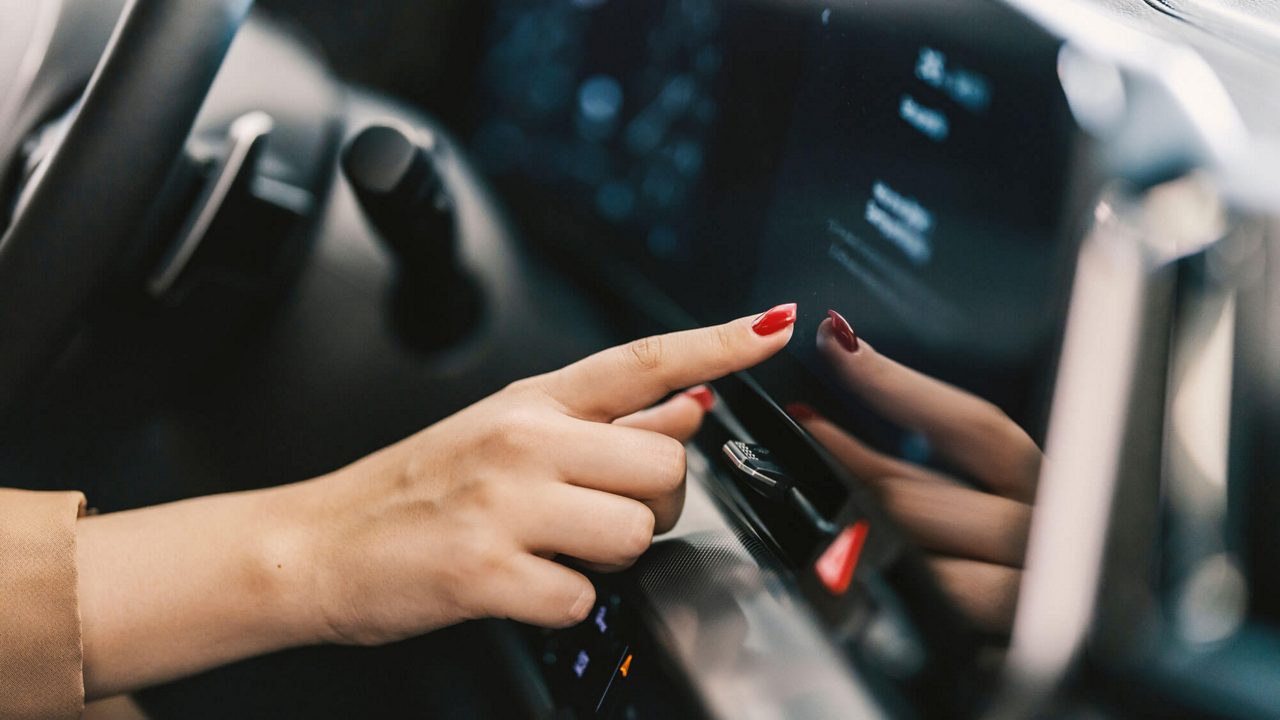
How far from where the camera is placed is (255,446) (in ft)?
2.93

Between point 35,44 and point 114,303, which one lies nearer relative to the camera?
point 35,44

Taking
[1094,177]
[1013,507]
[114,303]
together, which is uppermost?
[1094,177]

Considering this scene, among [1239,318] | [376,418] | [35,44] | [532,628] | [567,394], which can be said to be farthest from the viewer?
[376,418]

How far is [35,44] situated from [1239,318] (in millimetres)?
789

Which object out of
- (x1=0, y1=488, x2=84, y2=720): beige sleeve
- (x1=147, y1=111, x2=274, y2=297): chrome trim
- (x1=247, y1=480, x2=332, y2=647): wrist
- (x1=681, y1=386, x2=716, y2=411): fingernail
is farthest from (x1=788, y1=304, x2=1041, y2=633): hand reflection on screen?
(x1=147, y1=111, x2=274, y2=297): chrome trim

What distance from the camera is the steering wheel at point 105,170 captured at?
1.75ft

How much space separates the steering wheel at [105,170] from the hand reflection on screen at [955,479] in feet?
1.21

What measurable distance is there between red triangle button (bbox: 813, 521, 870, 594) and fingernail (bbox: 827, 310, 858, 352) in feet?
0.26

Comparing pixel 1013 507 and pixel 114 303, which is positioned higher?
pixel 1013 507

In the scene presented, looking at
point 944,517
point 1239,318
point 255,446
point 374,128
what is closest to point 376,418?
point 255,446

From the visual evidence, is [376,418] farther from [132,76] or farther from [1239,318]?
[1239,318]

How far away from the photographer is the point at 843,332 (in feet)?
1.53

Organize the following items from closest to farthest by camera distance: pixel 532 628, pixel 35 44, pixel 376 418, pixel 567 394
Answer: pixel 567 394, pixel 532 628, pixel 35 44, pixel 376 418

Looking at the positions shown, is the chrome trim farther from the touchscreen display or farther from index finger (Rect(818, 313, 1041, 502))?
index finger (Rect(818, 313, 1041, 502))
